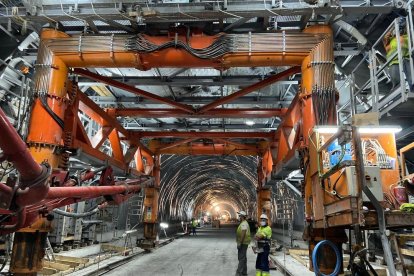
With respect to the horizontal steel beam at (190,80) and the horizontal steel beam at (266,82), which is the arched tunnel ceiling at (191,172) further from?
the horizontal steel beam at (266,82)

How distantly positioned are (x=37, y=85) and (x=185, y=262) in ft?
23.9

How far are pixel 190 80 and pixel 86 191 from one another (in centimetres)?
512

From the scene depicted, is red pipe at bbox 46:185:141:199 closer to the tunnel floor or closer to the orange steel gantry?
the orange steel gantry

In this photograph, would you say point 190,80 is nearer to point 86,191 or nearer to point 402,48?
point 402,48

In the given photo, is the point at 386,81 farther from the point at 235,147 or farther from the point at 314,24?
the point at 235,147

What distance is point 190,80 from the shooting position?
8.84 m

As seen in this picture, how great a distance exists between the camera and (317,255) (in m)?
5.26

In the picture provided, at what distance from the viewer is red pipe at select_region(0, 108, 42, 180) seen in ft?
7.29

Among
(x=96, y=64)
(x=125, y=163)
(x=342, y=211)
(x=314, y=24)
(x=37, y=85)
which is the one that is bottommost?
(x=342, y=211)

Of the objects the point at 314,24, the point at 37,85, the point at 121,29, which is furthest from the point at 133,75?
the point at 314,24

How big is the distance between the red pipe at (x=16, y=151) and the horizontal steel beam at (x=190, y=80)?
6.29m

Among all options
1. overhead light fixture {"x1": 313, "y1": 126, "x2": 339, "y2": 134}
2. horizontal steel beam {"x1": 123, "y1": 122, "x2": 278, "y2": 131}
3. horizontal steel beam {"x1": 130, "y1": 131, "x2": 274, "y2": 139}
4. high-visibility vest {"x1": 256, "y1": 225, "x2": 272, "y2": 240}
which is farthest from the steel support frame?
overhead light fixture {"x1": 313, "y1": 126, "x2": 339, "y2": 134}

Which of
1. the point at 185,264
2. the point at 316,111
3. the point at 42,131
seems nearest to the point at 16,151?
the point at 42,131

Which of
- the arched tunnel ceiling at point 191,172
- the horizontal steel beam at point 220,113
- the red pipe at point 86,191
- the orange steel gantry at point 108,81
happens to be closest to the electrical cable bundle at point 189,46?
the orange steel gantry at point 108,81
